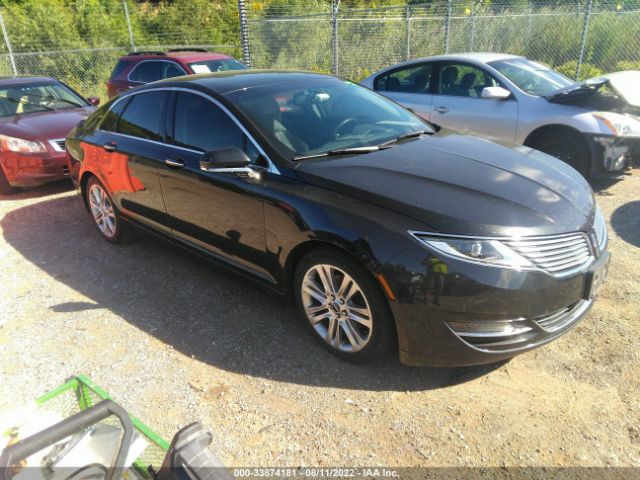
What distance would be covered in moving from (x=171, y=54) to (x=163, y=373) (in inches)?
334

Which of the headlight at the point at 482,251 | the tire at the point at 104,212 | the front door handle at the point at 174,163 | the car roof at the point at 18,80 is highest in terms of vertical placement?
the car roof at the point at 18,80

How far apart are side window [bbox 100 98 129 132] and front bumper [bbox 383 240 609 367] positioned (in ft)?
10.9

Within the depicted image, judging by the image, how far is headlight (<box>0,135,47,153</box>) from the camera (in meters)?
6.61

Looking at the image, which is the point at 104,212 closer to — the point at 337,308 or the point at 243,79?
the point at 243,79

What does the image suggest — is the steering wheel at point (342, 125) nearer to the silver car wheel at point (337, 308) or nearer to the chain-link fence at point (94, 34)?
the silver car wheel at point (337, 308)

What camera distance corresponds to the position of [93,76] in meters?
15.7

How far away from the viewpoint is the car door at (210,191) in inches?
131

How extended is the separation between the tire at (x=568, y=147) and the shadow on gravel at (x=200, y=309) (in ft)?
12.3

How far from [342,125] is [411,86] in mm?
3944

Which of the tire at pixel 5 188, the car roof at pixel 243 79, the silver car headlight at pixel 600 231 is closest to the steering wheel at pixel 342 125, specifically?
the car roof at pixel 243 79

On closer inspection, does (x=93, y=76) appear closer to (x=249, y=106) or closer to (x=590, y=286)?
(x=249, y=106)

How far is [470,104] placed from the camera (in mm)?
6508

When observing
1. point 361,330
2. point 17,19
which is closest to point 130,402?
point 361,330

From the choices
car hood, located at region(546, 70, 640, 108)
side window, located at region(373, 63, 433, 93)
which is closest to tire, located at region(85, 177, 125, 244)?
side window, located at region(373, 63, 433, 93)
